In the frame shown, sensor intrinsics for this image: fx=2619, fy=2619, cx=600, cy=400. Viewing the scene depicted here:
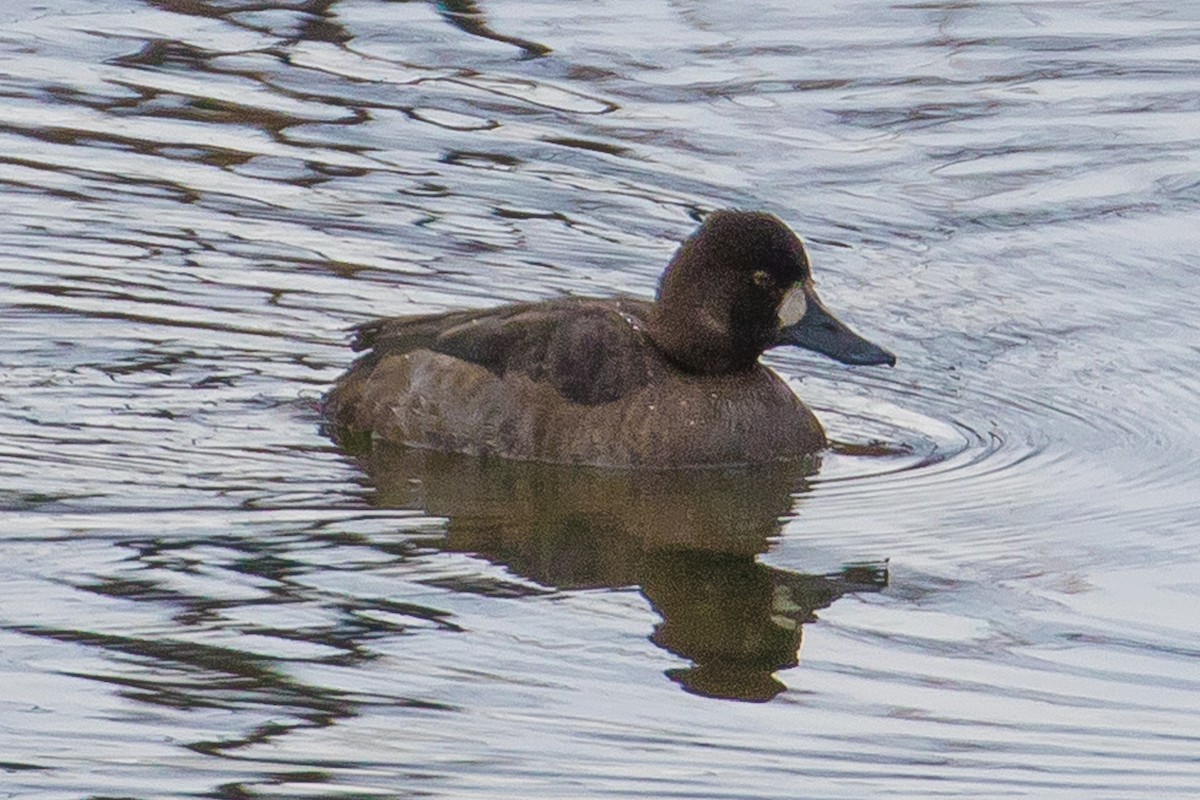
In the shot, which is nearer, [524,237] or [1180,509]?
[1180,509]

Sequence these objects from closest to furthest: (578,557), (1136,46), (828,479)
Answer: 1. (578,557)
2. (828,479)
3. (1136,46)

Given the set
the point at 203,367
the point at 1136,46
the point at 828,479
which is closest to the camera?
the point at 828,479

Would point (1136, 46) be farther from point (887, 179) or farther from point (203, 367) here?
point (203, 367)

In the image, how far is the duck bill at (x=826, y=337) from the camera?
8.96 m

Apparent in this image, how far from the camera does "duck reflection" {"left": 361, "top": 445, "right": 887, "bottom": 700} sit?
685 centimetres

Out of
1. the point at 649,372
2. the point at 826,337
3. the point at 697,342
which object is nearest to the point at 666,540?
the point at 649,372

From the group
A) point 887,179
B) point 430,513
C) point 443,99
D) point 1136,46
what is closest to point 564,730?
point 430,513

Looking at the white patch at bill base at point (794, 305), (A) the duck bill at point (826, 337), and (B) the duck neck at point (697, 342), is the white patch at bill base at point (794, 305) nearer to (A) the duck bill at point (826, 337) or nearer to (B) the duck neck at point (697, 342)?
(A) the duck bill at point (826, 337)

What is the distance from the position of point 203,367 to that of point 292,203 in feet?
6.82

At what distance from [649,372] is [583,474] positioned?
1.50 feet

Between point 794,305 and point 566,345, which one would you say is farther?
point 794,305

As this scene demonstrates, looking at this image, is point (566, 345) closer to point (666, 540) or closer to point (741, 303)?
point (741, 303)

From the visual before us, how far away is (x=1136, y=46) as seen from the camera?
1491cm

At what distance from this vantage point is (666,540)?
7.98 meters
